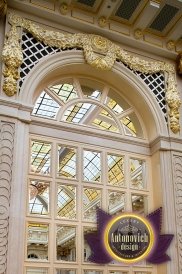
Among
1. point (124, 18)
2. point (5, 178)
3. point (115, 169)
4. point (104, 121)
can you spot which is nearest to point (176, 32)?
point (124, 18)

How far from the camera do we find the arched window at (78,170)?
618 centimetres

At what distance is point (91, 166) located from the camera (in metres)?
6.87

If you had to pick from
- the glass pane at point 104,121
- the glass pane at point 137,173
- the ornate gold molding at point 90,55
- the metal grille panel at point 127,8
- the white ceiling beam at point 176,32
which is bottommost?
the glass pane at point 137,173

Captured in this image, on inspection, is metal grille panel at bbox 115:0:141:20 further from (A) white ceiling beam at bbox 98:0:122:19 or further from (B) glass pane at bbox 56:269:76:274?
(B) glass pane at bbox 56:269:76:274

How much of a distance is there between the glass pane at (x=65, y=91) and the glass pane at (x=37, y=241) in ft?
6.89

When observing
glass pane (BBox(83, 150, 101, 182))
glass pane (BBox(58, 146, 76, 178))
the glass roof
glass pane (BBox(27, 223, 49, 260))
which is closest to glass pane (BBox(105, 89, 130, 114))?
the glass roof

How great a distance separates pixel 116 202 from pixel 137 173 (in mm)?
705

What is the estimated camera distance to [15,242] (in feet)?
18.1

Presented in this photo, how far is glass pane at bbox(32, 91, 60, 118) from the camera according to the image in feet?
22.5

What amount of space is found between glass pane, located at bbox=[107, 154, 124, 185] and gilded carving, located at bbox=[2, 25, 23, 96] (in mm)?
1931

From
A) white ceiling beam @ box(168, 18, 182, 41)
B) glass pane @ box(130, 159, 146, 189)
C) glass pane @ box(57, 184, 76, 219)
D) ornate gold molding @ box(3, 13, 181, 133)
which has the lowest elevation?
glass pane @ box(57, 184, 76, 219)

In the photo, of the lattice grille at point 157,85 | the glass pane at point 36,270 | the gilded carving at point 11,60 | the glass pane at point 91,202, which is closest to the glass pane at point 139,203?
the glass pane at point 91,202

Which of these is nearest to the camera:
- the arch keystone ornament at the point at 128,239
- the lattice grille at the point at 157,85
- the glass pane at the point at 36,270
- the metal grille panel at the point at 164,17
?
the glass pane at the point at 36,270

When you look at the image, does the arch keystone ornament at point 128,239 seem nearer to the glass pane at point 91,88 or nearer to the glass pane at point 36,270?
the glass pane at point 36,270
